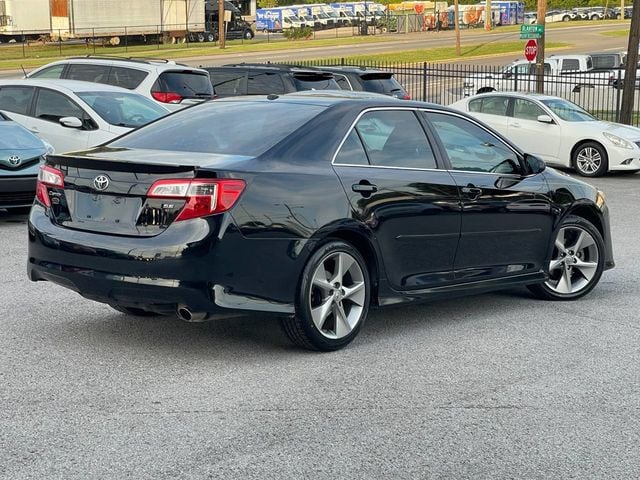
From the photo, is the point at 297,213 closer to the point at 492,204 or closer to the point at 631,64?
the point at 492,204

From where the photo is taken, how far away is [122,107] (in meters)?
15.8

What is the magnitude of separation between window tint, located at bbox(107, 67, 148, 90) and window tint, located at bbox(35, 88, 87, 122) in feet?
14.0

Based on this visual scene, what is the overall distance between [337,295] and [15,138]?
24.7 feet

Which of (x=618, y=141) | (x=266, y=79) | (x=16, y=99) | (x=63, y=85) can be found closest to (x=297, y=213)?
(x=63, y=85)

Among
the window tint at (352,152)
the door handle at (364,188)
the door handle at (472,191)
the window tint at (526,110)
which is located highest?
the window tint at (352,152)

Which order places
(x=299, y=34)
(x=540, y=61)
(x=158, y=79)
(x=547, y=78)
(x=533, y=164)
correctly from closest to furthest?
(x=533, y=164), (x=158, y=79), (x=540, y=61), (x=547, y=78), (x=299, y=34)

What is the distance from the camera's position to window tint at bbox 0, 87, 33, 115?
1576 cm

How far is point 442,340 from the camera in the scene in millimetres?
7246

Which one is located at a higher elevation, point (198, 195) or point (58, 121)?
point (198, 195)

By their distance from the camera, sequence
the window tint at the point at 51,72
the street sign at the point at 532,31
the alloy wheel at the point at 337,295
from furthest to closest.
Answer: the street sign at the point at 532,31
the window tint at the point at 51,72
the alloy wheel at the point at 337,295

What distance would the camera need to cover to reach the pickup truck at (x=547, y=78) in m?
31.1

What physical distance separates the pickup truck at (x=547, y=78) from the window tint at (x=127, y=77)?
13.1 m

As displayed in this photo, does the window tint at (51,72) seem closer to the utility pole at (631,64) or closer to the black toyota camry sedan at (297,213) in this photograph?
the utility pole at (631,64)

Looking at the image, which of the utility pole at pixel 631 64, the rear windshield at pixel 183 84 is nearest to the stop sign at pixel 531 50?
the utility pole at pixel 631 64
